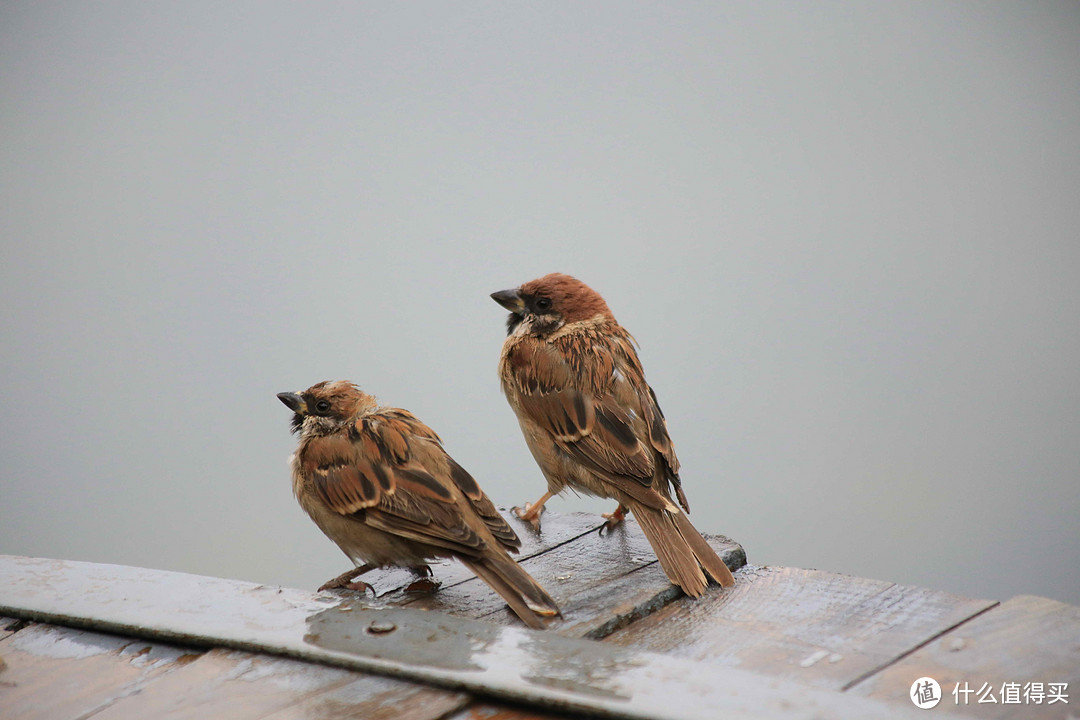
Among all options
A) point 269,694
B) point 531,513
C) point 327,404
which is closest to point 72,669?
point 269,694

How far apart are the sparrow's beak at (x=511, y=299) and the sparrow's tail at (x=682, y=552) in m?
1.44

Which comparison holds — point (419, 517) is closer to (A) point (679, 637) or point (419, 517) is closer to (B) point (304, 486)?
(B) point (304, 486)

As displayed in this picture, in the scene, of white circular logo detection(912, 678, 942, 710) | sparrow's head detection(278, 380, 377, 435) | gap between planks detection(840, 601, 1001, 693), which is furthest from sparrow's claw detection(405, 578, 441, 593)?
white circular logo detection(912, 678, 942, 710)

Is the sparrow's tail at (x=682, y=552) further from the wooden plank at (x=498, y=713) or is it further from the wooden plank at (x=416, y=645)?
the wooden plank at (x=498, y=713)

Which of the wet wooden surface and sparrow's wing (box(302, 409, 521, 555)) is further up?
sparrow's wing (box(302, 409, 521, 555))

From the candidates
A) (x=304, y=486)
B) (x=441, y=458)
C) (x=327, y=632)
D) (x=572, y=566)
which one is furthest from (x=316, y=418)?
(x=327, y=632)

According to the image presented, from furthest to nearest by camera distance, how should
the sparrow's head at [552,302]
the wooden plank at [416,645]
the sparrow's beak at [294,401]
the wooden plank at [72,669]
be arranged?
the sparrow's head at [552,302] < the sparrow's beak at [294,401] < the wooden plank at [72,669] < the wooden plank at [416,645]

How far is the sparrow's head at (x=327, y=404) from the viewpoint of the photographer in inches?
147

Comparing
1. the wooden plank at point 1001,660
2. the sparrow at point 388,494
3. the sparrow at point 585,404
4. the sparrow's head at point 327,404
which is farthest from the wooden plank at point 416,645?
the sparrow at point 585,404

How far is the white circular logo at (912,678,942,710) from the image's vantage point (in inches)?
73.6

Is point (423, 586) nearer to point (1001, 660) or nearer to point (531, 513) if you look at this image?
point (531, 513)

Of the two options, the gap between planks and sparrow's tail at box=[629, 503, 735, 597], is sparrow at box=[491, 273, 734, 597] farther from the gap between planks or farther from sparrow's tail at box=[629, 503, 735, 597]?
the gap between planks

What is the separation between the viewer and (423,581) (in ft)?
10.3

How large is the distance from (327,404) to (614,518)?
47.1 inches
